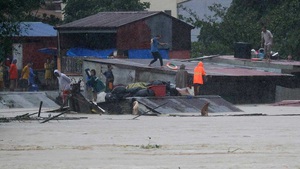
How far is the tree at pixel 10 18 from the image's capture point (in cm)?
2450

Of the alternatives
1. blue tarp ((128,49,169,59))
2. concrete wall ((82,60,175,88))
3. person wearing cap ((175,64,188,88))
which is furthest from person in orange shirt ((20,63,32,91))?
person wearing cap ((175,64,188,88))

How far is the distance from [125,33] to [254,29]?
848 cm

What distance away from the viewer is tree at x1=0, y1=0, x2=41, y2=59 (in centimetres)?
2450

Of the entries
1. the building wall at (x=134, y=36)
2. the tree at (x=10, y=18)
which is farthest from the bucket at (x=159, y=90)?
the building wall at (x=134, y=36)

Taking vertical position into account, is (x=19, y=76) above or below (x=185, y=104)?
below

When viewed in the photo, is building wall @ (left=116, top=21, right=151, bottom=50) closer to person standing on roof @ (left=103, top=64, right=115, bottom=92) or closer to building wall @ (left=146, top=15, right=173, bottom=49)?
building wall @ (left=146, top=15, right=173, bottom=49)

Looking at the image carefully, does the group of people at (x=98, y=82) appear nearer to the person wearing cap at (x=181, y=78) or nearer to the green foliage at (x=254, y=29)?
the person wearing cap at (x=181, y=78)

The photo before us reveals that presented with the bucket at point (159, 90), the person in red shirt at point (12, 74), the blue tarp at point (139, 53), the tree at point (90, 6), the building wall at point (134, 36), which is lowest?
the person in red shirt at point (12, 74)

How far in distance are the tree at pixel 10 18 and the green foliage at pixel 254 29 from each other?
2965 cm

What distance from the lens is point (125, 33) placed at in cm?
5047

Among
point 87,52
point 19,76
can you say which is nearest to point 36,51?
point 19,76

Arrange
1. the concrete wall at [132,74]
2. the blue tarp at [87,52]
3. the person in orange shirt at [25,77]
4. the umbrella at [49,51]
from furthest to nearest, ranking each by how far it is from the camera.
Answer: the umbrella at [49,51] → the blue tarp at [87,52] → the person in orange shirt at [25,77] → the concrete wall at [132,74]

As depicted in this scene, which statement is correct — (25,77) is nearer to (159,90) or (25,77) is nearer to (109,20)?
(109,20)

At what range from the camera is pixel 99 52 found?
168 ft
